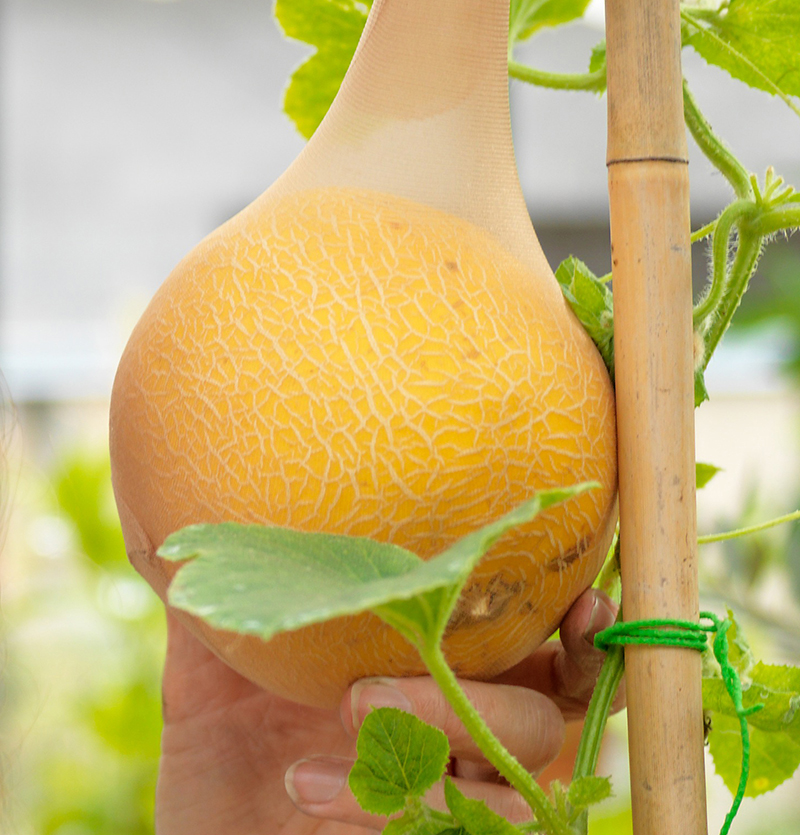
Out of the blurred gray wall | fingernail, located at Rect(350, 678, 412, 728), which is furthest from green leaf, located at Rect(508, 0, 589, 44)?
the blurred gray wall

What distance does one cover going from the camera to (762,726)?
1.49 feet

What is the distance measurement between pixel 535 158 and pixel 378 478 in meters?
3.51

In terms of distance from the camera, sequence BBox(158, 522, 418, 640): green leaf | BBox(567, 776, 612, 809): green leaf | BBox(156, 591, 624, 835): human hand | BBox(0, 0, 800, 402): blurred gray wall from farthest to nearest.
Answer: BBox(0, 0, 800, 402): blurred gray wall → BBox(156, 591, 624, 835): human hand → BBox(567, 776, 612, 809): green leaf → BBox(158, 522, 418, 640): green leaf

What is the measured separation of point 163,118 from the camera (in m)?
3.60

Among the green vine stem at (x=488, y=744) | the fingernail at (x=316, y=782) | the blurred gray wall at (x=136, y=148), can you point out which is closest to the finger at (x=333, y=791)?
the fingernail at (x=316, y=782)

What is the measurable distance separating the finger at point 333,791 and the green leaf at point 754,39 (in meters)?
0.37

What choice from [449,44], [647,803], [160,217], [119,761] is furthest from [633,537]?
[160,217]

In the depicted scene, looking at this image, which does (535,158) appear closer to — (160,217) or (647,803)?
(160,217)

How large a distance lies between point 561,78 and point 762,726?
351 millimetres

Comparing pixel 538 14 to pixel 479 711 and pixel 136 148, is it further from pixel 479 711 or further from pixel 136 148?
pixel 136 148

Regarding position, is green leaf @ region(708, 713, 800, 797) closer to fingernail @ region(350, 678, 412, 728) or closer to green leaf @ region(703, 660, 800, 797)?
green leaf @ region(703, 660, 800, 797)

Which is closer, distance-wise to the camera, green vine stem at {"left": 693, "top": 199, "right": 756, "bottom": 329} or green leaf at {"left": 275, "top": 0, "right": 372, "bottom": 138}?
green vine stem at {"left": 693, "top": 199, "right": 756, "bottom": 329}

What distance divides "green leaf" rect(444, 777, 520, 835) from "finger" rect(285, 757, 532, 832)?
9cm

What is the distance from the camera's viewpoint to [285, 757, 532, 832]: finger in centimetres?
48
